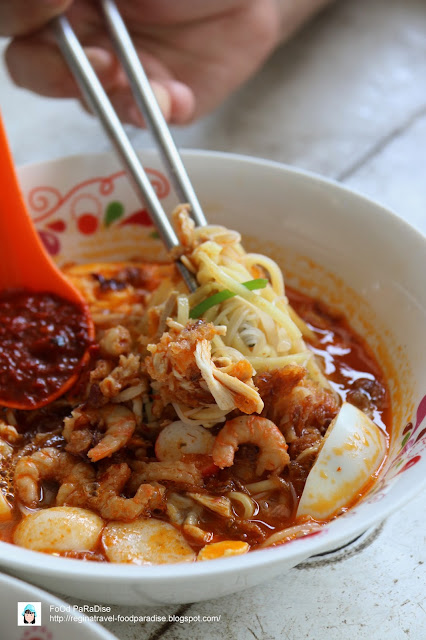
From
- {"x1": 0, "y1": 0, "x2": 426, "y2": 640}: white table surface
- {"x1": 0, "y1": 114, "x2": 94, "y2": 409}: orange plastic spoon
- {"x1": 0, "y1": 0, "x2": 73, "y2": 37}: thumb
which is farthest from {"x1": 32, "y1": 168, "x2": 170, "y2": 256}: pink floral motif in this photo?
{"x1": 0, "y1": 0, "x2": 426, "y2": 640}: white table surface

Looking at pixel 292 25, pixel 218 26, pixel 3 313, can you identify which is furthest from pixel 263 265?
pixel 292 25

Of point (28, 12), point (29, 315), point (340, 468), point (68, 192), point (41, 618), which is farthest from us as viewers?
point (68, 192)

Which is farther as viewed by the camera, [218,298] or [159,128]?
[159,128]

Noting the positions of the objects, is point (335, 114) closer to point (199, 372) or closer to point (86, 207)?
point (86, 207)

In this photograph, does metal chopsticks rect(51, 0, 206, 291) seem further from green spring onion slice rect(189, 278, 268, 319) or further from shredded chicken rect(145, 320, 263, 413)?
shredded chicken rect(145, 320, 263, 413)

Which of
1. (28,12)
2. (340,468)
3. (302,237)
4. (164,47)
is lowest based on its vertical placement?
(340,468)

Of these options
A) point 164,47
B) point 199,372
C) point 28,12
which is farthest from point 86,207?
point 199,372

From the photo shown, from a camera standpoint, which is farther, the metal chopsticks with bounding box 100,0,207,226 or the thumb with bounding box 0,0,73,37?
the thumb with bounding box 0,0,73,37

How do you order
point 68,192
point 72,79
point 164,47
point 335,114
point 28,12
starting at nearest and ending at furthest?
Result: point 28,12 < point 68,192 < point 72,79 < point 164,47 < point 335,114
